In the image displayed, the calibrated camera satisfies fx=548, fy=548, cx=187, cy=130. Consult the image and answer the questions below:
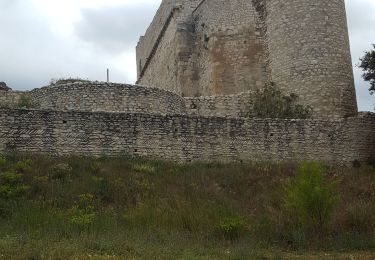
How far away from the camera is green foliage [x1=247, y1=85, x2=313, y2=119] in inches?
792

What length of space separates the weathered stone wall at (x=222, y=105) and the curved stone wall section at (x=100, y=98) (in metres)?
2.25

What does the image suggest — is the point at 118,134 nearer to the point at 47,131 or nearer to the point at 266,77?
the point at 47,131

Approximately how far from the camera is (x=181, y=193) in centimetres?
1364

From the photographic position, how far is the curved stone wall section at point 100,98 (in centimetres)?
1805

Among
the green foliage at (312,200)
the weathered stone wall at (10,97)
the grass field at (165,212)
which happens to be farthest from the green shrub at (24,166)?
the green foliage at (312,200)

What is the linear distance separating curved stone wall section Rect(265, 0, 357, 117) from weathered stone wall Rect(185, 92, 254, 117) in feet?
5.42

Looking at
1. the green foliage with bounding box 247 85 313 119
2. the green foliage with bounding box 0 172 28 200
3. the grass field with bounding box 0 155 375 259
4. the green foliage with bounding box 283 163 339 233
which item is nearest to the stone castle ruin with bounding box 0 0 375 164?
the green foliage with bounding box 247 85 313 119

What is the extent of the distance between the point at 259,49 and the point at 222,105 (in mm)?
3719

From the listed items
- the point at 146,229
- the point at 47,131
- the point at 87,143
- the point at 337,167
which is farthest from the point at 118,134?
the point at 337,167

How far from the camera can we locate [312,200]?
36.3 feet

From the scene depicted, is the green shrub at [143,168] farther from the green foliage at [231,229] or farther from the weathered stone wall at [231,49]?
the weathered stone wall at [231,49]

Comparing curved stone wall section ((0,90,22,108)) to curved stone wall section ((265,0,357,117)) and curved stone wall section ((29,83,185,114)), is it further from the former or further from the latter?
curved stone wall section ((265,0,357,117))

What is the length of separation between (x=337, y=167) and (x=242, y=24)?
8.86 metres

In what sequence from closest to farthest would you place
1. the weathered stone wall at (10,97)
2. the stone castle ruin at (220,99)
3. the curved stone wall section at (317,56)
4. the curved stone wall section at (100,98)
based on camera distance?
the stone castle ruin at (220,99) → the curved stone wall section at (100,98) → the weathered stone wall at (10,97) → the curved stone wall section at (317,56)
